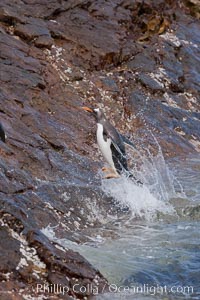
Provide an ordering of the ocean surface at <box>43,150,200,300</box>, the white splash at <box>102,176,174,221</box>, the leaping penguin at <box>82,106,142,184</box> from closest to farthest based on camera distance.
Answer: the ocean surface at <box>43,150,200,300</box>
the white splash at <box>102,176,174,221</box>
the leaping penguin at <box>82,106,142,184</box>

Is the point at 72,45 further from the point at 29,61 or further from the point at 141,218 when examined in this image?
the point at 141,218

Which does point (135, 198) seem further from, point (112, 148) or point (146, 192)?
point (112, 148)

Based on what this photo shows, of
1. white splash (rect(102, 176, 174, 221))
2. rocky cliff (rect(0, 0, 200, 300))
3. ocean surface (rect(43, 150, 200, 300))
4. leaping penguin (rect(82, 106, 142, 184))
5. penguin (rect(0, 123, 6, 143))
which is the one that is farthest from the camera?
leaping penguin (rect(82, 106, 142, 184))

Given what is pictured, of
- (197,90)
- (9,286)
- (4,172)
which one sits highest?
(9,286)

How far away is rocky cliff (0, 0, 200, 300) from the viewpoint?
586 cm

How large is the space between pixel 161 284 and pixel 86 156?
155 inches

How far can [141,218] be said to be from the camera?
27.1 feet

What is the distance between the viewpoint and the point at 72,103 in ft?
36.5

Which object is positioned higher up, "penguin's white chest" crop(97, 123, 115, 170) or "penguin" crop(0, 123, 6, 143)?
"penguin" crop(0, 123, 6, 143)

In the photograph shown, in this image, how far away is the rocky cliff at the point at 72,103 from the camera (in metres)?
5.86

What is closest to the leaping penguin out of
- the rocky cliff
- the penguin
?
the rocky cliff

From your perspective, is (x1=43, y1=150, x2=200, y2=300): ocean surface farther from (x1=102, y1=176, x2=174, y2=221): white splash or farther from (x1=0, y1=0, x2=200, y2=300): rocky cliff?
(x1=0, y1=0, x2=200, y2=300): rocky cliff

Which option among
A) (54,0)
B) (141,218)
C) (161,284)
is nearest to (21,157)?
(141,218)

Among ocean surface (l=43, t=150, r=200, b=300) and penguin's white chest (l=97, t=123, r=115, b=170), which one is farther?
penguin's white chest (l=97, t=123, r=115, b=170)
